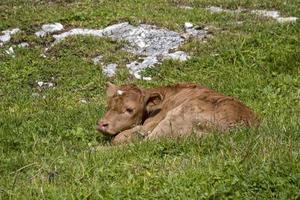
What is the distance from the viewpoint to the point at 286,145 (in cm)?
738

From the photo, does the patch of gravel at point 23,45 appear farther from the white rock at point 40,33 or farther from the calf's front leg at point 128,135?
the calf's front leg at point 128,135

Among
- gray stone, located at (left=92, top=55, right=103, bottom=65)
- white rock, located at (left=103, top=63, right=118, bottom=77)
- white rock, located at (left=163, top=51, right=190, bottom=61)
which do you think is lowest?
gray stone, located at (left=92, top=55, right=103, bottom=65)

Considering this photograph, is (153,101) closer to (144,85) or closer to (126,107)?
(126,107)

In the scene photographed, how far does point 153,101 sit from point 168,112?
747mm

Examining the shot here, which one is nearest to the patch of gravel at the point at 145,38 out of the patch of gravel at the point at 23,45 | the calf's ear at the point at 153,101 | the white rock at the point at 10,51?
the patch of gravel at the point at 23,45

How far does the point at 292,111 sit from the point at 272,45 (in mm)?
5853

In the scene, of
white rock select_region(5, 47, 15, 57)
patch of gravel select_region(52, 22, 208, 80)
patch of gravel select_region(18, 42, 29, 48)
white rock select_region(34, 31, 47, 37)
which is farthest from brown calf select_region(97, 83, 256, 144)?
white rock select_region(34, 31, 47, 37)

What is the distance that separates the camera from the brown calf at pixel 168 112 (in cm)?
1034

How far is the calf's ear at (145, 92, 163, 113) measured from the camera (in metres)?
11.7

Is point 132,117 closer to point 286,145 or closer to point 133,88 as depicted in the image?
point 133,88

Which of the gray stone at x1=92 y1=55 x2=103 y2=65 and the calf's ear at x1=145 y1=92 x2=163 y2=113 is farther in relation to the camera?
the gray stone at x1=92 y1=55 x2=103 y2=65

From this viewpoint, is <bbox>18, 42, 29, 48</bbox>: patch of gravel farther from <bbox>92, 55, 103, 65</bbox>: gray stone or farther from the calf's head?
the calf's head

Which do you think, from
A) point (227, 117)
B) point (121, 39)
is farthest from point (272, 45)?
point (227, 117)

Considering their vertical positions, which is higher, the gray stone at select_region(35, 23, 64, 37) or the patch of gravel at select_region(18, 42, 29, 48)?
the patch of gravel at select_region(18, 42, 29, 48)
